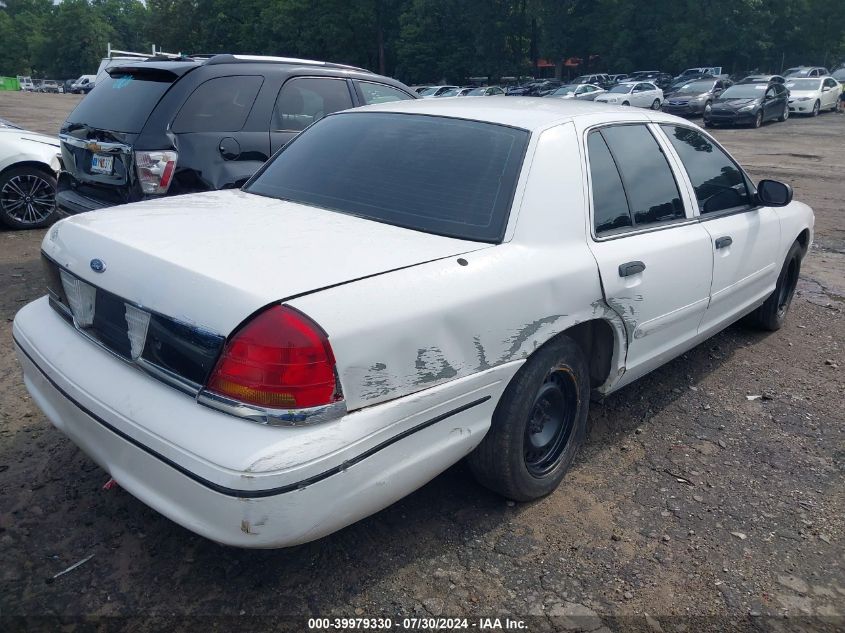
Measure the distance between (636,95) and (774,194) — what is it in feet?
89.8

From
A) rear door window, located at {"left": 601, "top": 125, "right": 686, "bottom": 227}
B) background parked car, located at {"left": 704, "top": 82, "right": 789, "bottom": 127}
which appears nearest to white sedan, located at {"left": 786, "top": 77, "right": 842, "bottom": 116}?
background parked car, located at {"left": 704, "top": 82, "right": 789, "bottom": 127}

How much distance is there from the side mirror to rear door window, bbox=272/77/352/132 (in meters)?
3.49

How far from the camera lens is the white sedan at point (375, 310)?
6.76 ft

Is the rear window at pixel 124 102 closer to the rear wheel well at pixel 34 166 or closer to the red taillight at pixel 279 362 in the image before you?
the rear wheel well at pixel 34 166

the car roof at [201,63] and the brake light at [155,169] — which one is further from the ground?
the car roof at [201,63]

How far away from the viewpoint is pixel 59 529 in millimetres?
2727

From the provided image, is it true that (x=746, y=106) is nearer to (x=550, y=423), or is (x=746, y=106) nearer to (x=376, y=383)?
(x=550, y=423)

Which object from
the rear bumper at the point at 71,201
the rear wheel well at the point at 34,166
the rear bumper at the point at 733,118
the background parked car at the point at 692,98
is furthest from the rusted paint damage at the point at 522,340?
the background parked car at the point at 692,98

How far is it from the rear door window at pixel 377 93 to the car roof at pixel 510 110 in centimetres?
283

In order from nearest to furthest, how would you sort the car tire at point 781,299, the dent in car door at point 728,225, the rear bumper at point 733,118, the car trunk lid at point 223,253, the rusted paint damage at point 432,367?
the car trunk lid at point 223,253 → the rusted paint damage at point 432,367 → the dent in car door at point 728,225 → the car tire at point 781,299 → the rear bumper at point 733,118

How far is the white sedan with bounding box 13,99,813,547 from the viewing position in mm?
2061

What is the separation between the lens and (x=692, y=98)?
27906 mm

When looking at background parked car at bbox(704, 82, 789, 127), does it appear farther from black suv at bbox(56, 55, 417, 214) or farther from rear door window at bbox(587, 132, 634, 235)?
rear door window at bbox(587, 132, 634, 235)

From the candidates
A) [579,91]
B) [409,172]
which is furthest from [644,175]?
[579,91]
